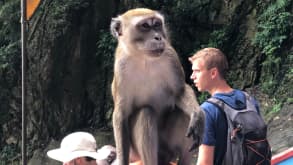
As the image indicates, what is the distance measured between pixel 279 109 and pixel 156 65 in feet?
21.9

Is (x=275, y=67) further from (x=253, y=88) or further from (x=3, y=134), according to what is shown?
(x=3, y=134)

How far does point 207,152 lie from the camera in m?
3.58

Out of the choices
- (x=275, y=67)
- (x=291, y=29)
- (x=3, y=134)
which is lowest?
(x=3, y=134)

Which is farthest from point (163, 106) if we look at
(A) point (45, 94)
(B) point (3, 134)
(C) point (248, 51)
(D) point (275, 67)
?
(B) point (3, 134)

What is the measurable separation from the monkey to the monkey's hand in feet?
0.39

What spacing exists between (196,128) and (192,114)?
0.46 feet

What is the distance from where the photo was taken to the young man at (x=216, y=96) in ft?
11.8

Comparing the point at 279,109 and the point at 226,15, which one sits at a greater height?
the point at 226,15

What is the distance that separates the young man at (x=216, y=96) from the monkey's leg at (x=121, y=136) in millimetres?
477

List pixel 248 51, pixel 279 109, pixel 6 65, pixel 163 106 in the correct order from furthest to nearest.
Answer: pixel 6 65 < pixel 248 51 < pixel 279 109 < pixel 163 106

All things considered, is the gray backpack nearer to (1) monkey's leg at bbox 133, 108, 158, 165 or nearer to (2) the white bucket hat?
(1) monkey's leg at bbox 133, 108, 158, 165

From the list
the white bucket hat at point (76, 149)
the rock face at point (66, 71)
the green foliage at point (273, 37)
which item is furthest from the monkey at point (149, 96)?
the rock face at point (66, 71)

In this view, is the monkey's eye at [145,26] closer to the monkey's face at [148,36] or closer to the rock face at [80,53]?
the monkey's face at [148,36]

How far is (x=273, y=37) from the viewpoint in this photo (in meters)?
11.4
